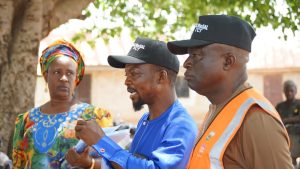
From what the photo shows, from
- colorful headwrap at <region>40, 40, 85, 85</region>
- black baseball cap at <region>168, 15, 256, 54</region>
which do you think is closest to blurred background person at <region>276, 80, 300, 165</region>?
colorful headwrap at <region>40, 40, 85, 85</region>

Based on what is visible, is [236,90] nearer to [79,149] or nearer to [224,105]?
[224,105]

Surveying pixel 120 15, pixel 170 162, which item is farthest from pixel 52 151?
pixel 120 15

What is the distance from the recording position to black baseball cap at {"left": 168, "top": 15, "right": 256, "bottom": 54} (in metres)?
2.90

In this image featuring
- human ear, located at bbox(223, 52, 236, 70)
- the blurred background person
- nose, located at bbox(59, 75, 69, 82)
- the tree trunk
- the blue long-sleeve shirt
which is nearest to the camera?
human ear, located at bbox(223, 52, 236, 70)

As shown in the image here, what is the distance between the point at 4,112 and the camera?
662cm

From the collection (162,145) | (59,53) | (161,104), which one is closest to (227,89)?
(162,145)

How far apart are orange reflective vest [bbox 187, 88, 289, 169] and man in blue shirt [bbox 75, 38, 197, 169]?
0.46 metres

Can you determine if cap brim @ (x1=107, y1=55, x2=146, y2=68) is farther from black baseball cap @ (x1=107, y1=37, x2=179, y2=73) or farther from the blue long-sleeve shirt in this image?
the blue long-sleeve shirt

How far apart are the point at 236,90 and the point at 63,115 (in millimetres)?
1821

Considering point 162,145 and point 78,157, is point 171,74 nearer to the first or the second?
point 162,145

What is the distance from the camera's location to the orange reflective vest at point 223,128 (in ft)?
8.80

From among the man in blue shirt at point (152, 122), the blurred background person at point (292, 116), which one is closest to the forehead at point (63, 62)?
the man in blue shirt at point (152, 122)

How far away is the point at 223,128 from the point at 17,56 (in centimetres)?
442

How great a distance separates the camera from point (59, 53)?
447 centimetres
